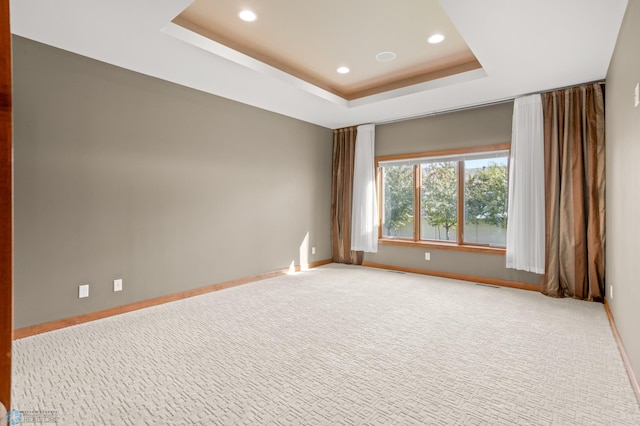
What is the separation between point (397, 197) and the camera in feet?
19.4

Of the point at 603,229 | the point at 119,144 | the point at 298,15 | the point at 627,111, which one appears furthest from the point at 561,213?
the point at 119,144

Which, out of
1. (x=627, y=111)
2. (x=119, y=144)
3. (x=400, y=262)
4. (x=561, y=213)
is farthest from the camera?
(x=400, y=262)

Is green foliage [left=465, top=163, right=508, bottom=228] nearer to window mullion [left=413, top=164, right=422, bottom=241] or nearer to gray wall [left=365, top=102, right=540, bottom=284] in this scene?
gray wall [left=365, top=102, right=540, bottom=284]

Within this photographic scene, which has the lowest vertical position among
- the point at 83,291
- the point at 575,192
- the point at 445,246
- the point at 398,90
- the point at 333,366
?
the point at 333,366

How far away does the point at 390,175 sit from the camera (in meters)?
6.00

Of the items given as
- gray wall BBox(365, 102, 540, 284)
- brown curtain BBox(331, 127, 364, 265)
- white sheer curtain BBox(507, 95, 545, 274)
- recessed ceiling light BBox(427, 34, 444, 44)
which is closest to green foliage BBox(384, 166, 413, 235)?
gray wall BBox(365, 102, 540, 284)

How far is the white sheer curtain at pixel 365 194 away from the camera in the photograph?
5.92 metres

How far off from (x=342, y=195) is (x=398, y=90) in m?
2.32

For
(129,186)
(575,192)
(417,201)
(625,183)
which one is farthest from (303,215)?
(625,183)

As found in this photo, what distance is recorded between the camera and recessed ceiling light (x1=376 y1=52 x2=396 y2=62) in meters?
3.79

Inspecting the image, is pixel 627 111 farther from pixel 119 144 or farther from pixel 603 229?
pixel 119 144

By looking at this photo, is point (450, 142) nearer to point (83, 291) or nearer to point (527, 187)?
point (527, 187)

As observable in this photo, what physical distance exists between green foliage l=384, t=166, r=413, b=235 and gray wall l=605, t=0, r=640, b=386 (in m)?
2.70

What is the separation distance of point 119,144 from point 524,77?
174 inches
